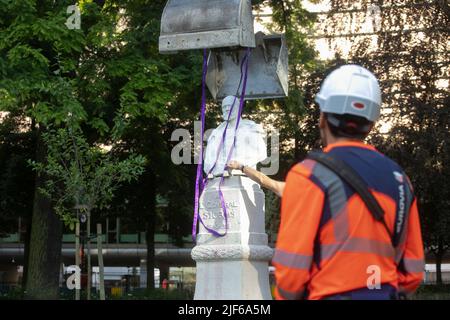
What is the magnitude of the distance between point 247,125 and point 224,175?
0.77 m

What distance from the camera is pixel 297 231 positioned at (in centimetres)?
282

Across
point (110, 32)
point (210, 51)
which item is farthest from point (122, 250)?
point (210, 51)

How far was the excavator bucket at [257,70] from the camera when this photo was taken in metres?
12.2

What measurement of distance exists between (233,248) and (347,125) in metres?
8.07

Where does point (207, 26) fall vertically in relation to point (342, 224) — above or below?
above

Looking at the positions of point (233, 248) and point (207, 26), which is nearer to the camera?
point (207, 26)

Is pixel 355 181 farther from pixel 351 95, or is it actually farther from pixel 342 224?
pixel 351 95

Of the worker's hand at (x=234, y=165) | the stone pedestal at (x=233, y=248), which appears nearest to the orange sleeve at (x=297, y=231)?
the worker's hand at (x=234, y=165)

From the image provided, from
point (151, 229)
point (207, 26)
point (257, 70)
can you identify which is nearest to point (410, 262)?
point (207, 26)

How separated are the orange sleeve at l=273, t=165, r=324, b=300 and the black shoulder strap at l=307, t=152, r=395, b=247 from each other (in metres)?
0.10

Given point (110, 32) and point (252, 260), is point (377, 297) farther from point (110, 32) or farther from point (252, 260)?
point (110, 32)

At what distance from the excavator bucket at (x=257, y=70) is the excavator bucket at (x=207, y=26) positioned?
1.45 metres

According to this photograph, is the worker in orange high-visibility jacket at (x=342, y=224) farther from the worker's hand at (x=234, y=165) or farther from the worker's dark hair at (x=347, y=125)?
the worker's hand at (x=234, y=165)

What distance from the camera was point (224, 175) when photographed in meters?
11.2
